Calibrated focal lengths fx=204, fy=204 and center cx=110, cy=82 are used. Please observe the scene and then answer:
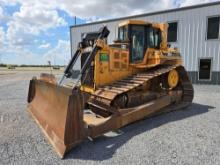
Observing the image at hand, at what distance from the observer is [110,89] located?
6031mm

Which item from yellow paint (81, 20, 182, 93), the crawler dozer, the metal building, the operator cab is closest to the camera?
the crawler dozer

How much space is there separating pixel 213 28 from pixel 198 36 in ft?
3.46

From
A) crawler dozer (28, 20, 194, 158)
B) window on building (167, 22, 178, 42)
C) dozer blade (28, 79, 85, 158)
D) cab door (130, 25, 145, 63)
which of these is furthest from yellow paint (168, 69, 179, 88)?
window on building (167, 22, 178, 42)

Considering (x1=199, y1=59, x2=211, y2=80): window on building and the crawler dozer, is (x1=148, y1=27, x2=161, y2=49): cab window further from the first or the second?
(x1=199, y1=59, x2=211, y2=80): window on building

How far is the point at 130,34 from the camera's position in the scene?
7.07 metres

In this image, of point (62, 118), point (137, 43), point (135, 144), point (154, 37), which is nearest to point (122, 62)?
point (137, 43)

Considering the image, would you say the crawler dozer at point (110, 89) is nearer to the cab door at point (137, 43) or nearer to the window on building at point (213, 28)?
the cab door at point (137, 43)

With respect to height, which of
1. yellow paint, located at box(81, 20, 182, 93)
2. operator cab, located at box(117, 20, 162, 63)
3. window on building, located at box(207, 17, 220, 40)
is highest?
window on building, located at box(207, 17, 220, 40)

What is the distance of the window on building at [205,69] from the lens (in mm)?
14547

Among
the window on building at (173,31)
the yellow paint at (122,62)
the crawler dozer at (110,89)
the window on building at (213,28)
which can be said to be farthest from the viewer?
the window on building at (173,31)

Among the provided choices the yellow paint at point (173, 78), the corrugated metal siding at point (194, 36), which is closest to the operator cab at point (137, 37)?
the yellow paint at point (173, 78)

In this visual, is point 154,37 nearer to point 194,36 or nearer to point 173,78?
point 173,78

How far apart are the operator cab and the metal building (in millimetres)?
8523

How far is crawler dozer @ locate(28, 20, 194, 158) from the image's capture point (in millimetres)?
4160
